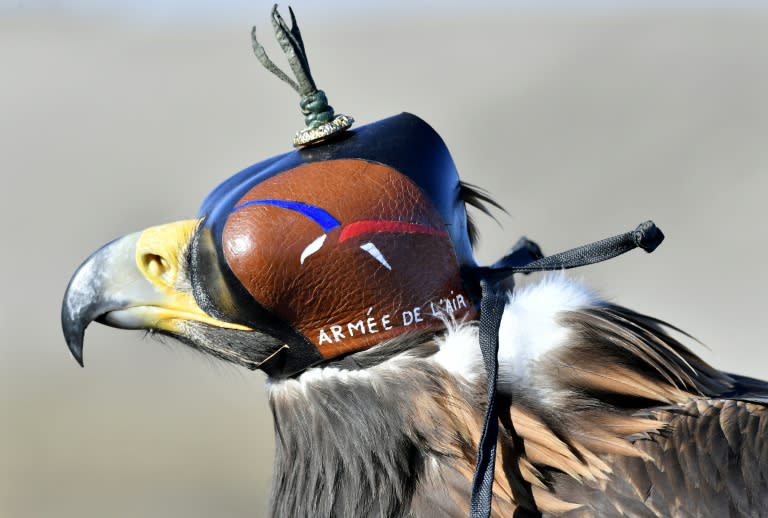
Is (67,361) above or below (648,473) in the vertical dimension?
below

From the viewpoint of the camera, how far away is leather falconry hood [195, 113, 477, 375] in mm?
2174

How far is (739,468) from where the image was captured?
215 cm

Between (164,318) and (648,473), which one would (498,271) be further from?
(164,318)

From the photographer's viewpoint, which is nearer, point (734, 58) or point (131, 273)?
point (131, 273)

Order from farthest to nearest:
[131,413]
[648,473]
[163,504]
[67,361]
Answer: [67,361]
[131,413]
[163,504]
[648,473]

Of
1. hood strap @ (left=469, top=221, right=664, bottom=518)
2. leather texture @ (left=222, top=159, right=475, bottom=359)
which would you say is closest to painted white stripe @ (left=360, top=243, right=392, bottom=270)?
leather texture @ (left=222, top=159, right=475, bottom=359)

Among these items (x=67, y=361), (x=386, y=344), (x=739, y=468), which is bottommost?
(x=67, y=361)

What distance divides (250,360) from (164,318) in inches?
7.8

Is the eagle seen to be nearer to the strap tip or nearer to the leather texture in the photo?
the leather texture

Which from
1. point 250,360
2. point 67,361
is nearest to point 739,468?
point 250,360

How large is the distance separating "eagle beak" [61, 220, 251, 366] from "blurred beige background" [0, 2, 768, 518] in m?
0.18

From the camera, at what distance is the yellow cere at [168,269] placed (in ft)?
7.36

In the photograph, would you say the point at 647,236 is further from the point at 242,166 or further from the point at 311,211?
the point at 242,166

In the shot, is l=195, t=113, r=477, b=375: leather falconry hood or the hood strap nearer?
the hood strap
